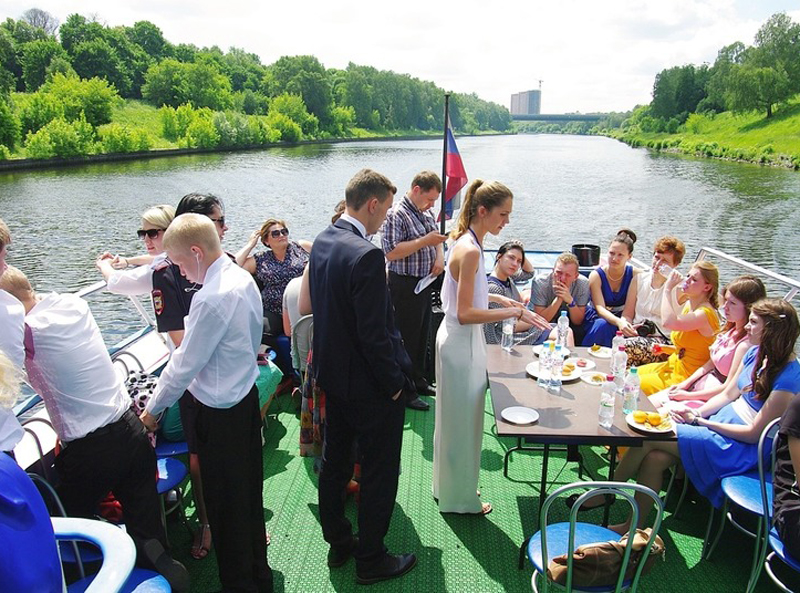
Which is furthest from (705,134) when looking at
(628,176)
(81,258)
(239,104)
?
(81,258)

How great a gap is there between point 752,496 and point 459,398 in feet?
4.59

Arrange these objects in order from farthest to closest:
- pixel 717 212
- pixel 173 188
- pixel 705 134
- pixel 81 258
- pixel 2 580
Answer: pixel 705 134 < pixel 173 188 < pixel 717 212 < pixel 81 258 < pixel 2 580

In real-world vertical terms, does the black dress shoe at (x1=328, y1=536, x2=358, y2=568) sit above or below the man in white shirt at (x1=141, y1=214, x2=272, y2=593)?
below

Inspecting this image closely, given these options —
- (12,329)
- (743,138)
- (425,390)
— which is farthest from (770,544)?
(743,138)

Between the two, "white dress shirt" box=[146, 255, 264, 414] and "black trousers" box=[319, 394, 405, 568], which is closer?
"white dress shirt" box=[146, 255, 264, 414]

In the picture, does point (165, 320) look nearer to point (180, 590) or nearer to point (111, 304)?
point (180, 590)

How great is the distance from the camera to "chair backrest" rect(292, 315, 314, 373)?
3.29 m

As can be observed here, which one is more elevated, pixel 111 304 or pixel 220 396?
pixel 220 396

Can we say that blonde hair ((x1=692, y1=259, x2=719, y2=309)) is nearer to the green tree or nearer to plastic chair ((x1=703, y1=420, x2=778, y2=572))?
plastic chair ((x1=703, y1=420, x2=778, y2=572))

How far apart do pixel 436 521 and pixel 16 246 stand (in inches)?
754

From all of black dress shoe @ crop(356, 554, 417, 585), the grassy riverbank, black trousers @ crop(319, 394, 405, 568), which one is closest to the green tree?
the grassy riverbank

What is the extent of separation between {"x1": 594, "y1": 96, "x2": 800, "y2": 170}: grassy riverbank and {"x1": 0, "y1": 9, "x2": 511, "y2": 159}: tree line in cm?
2548

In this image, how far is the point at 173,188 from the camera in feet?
93.5

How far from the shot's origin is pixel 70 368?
2.04 m
